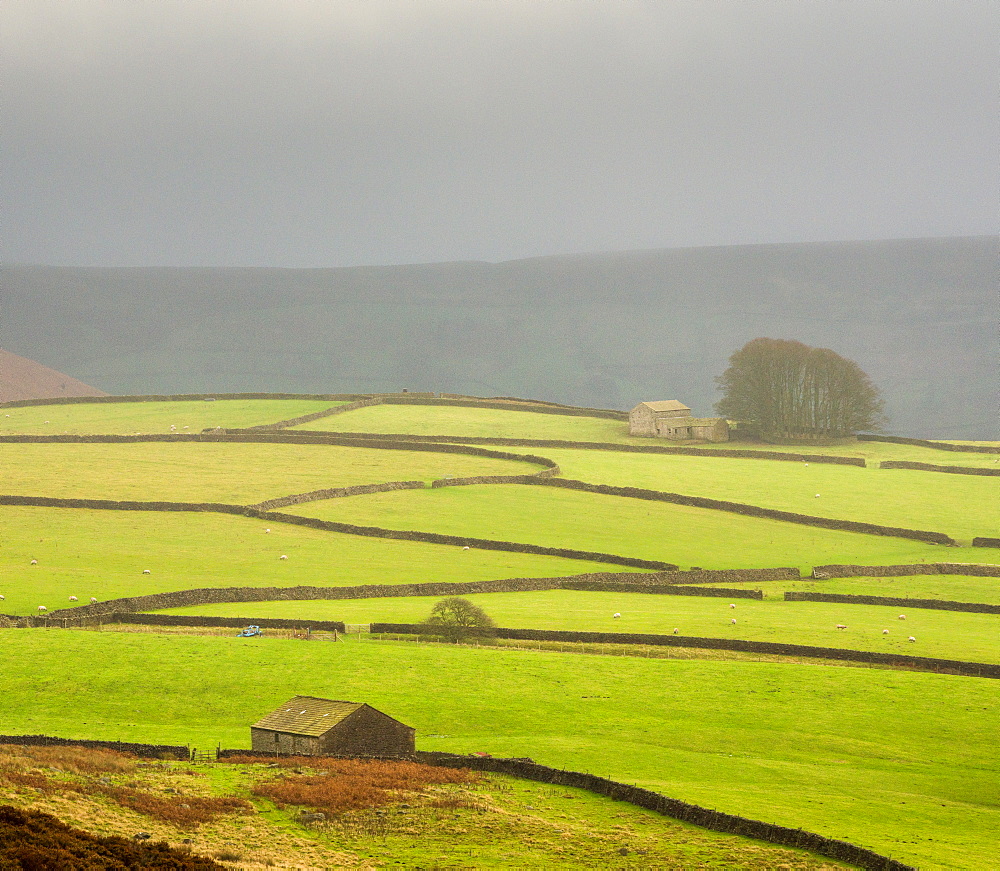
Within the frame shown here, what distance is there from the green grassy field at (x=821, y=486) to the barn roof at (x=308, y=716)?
4413 cm

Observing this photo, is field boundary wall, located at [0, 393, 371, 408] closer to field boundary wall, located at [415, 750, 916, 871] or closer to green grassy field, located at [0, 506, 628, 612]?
green grassy field, located at [0, 506, 628, 612]

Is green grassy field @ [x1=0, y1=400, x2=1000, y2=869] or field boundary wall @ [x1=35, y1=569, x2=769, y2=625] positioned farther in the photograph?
→ field boundary wall @ [x1=35, y1=569, x2=769, y2=625]

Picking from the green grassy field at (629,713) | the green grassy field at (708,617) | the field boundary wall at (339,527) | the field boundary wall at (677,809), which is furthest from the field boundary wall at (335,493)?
the field boundary wall at (677,809)

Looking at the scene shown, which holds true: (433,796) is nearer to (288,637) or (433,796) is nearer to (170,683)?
(170,683)

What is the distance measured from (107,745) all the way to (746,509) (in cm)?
4672

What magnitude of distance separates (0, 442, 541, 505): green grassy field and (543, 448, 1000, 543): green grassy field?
7.02 m

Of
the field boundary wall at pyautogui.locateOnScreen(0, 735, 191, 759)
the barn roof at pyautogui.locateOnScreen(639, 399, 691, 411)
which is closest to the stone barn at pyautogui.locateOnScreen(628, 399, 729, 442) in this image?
the barn roof at pyautogui.locateOnScreen(639, 399, 691, 411)

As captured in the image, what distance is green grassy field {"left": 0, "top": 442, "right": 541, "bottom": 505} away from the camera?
68000 mm

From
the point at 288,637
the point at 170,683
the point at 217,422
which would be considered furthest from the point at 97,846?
the point at 217,422

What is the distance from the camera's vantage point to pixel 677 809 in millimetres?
25500

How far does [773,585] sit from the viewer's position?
5425cm

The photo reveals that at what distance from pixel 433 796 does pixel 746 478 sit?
55.1m

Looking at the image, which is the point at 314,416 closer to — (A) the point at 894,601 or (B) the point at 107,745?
(A) the point at 894,601

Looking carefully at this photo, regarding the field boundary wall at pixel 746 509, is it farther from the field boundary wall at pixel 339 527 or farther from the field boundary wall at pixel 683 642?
the field boundary wall at pixel 683 642
